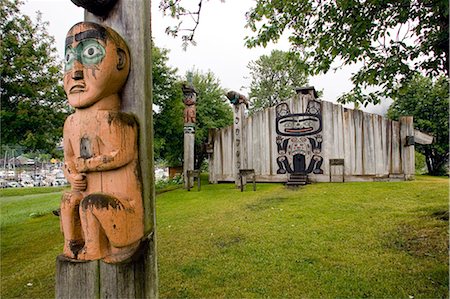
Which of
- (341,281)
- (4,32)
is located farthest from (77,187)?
(4,32)

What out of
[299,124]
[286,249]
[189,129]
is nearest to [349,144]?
[299,124]

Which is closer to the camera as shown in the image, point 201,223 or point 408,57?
point 408,57

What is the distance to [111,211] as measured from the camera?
1.35m

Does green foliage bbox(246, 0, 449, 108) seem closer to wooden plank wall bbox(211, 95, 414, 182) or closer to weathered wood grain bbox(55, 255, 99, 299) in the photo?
weathered wood grain bbox(55, 255, 99, 299)

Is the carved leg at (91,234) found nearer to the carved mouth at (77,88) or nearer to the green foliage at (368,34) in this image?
the carved mouth at (77,88)

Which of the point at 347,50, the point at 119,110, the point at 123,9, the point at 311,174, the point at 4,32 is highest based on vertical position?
the point at 4,32

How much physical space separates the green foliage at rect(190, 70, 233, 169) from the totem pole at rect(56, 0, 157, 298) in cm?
1089

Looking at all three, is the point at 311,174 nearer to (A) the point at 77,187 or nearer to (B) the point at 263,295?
(B) the point at 263,295

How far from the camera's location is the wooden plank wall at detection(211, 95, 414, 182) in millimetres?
8734

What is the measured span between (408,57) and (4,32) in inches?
226

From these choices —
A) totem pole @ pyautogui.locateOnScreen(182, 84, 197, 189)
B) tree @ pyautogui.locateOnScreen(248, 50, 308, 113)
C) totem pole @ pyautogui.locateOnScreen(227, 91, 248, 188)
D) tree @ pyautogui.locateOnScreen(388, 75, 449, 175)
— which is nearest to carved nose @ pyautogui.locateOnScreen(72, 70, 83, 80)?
totem pole @ pyautogui.locateOnScreen(227, 91, 248, 188)

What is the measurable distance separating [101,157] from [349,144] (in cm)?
908

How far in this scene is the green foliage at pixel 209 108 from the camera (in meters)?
12.8

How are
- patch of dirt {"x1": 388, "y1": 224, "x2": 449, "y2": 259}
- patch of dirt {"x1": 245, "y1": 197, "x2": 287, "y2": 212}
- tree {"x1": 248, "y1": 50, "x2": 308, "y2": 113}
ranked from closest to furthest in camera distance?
1. patch of dirt {"x1": 388, "y1": 224, "x2": 449, "y2": 259}
2. patch of dirt {"x1": 245, "y1": 197, "x2": 287, "y2": 212}
3. tree {"x1": 248, "y1": 50, "x2": 308, "y2": 113}
